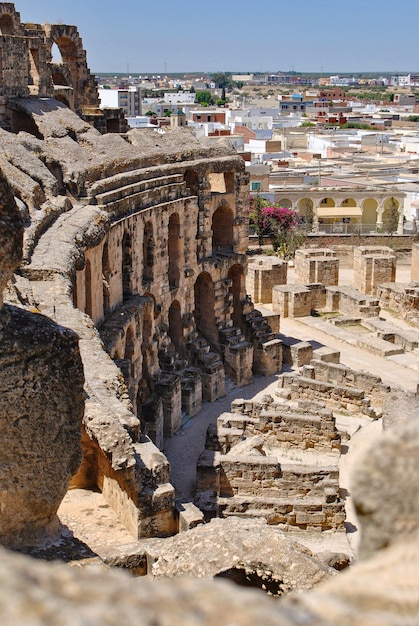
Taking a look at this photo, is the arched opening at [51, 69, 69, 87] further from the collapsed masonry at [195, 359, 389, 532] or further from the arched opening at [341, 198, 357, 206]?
the arched opening at [341, 198, 357, 206]

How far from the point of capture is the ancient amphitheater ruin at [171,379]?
285 cm

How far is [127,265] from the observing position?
18.9 m

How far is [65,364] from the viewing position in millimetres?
6676

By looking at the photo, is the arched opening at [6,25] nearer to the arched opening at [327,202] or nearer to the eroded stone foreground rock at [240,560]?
the eroded stone foreground rock at [240,560]

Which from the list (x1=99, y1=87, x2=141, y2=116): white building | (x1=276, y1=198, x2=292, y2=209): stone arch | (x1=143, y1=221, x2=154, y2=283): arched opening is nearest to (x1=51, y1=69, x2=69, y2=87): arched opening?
(x1=143, y1=221, x2=154, y2=283): arched opening

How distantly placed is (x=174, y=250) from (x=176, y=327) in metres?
1.92

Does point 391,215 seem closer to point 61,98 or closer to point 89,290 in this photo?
point 61,98

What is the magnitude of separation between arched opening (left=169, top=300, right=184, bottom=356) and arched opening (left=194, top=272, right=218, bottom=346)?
134cm

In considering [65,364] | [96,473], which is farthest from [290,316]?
[65,364]

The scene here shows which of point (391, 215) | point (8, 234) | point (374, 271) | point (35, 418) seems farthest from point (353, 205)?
point (8, 234)

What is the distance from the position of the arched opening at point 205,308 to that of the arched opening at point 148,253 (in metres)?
2.64

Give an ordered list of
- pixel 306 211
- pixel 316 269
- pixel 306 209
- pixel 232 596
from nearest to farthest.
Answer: pixel 232 596 < pixel 316 269 < pixel 306 211 < pixel 306 209

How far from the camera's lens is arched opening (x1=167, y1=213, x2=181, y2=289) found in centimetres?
2142

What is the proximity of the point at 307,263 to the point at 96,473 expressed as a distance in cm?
2107
